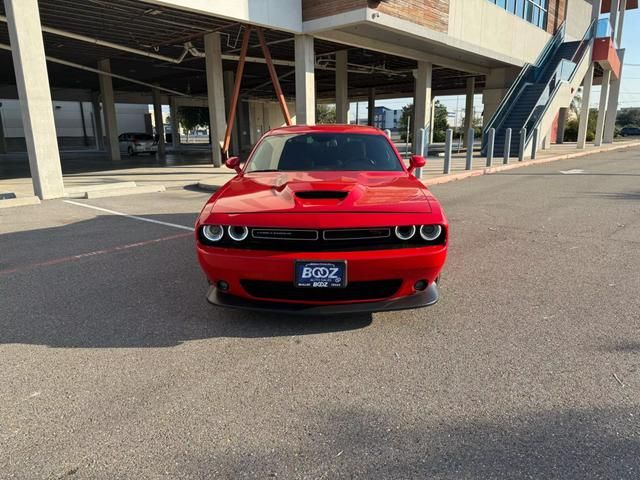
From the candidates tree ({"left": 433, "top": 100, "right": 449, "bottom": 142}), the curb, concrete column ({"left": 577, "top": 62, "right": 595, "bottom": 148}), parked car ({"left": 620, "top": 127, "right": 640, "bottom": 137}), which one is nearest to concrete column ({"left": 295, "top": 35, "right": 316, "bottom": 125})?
the curb

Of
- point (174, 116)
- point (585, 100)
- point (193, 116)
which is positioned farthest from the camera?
point (193, 116)

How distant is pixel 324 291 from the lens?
3182 millimetres

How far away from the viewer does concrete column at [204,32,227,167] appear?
56.0ft

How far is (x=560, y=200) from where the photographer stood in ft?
30.2

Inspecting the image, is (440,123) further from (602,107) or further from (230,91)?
(230,91)

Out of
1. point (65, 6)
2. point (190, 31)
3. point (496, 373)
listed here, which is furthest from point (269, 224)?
point (190, 31)

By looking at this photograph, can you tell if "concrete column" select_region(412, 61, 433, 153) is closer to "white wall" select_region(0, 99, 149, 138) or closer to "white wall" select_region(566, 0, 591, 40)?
"white wall" select_region(566, 0, 591, 40)

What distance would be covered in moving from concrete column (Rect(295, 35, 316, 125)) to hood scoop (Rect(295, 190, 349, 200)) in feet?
40.3

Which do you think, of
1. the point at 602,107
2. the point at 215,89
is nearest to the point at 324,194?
the point at 215,89

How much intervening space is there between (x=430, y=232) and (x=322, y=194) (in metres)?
0.85

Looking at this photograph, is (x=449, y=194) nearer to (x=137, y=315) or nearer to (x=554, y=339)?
(x=554, y=339)

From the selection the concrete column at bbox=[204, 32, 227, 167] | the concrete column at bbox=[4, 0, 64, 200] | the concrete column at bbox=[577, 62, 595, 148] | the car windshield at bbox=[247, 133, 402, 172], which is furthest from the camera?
the concrete column at bbox=[577, 62, 595, 148]

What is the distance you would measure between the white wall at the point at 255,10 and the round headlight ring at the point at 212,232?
32.2 feet

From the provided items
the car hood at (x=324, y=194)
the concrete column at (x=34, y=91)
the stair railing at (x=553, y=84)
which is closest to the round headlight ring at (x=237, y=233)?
the car hood at (x=324, y=194)
